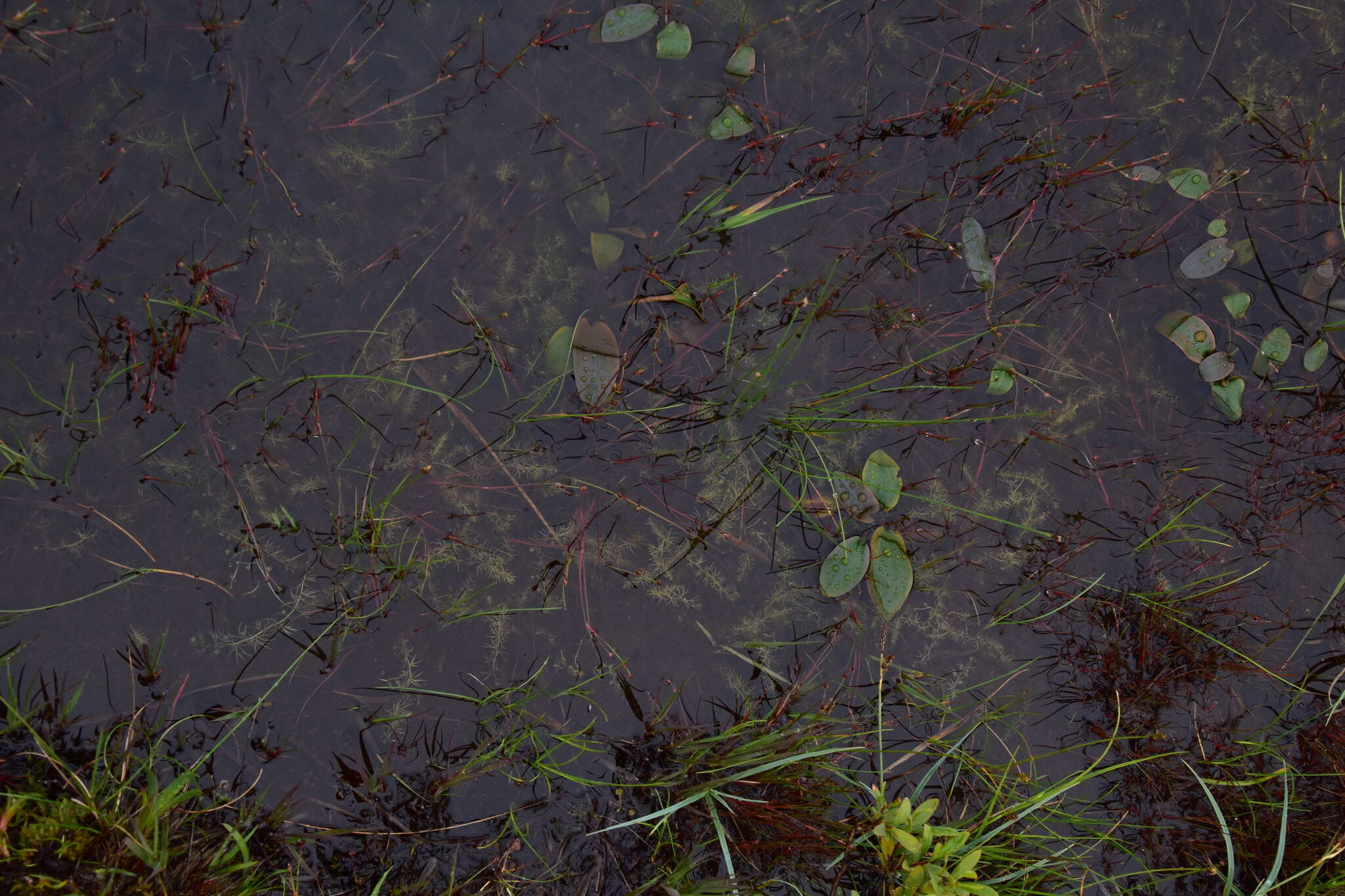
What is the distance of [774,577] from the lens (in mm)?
2027

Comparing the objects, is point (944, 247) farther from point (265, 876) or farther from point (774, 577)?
point (265, 876)

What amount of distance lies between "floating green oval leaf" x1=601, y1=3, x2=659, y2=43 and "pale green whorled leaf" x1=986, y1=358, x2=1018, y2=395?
1.32m

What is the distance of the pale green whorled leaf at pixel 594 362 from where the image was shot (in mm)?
1937

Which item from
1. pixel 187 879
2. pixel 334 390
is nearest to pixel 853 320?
pixel 334 390

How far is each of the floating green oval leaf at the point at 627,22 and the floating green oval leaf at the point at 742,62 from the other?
0.23 metres

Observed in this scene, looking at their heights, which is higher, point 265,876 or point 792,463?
point 792,463

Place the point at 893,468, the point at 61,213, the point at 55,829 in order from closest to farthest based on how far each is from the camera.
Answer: the point at 55,829 < the point at 61,213 < the point at 893,468

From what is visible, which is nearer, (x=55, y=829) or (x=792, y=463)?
(x=55, y=829)

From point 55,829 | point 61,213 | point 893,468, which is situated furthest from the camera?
point 893,468

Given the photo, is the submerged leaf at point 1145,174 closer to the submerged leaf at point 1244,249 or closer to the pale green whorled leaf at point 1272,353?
the submerged leaf at point 1244,249

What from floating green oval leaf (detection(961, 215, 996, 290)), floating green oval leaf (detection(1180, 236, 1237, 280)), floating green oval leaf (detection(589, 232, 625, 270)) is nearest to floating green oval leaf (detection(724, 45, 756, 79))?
floating green oval leaf (detection(589, 232, 625, 270))

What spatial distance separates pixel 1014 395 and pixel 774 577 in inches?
33.3

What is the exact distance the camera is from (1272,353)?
2100 mm

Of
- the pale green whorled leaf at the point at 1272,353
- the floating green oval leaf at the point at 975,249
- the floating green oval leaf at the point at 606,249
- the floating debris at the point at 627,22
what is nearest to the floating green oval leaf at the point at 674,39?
the floating debris at the point at 627,22
